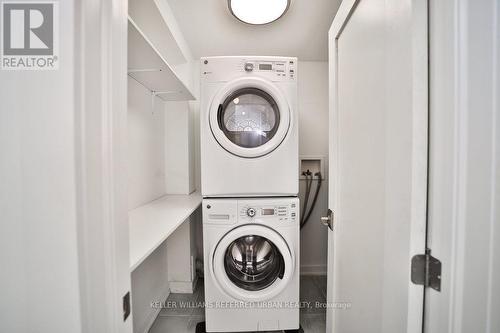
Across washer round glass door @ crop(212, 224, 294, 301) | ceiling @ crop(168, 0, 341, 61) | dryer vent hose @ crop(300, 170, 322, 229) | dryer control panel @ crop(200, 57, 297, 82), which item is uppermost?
ceiling @ crop(168, 0, 341, 61)

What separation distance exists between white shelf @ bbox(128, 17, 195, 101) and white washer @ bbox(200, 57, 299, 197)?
259 millimetres

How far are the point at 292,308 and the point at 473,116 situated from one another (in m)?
1.45

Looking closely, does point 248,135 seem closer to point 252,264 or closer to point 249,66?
point 249,66

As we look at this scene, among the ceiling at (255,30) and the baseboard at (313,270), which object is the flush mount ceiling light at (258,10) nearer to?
the ceiling at (255,30)

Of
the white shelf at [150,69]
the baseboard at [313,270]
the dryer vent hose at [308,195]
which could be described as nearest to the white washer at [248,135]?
the white shelf at [150,69]

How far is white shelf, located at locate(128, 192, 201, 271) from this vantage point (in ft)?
2.55

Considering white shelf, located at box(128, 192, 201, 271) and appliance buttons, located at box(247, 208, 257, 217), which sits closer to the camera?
white shelf, located at box(128, 192, 201, 271)

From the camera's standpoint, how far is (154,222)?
1081 millimetres

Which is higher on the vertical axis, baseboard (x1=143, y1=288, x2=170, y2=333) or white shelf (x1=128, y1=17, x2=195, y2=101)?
white shelf (x1=128, y1=17, x2=195, y2=101)

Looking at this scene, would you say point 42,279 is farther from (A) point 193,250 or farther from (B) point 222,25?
(B) point 222,25

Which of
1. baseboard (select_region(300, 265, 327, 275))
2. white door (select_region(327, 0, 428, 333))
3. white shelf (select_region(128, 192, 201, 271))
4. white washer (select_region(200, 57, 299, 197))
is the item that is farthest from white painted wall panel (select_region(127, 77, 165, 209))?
baseboard (select_region(300, 265, 327, 275))

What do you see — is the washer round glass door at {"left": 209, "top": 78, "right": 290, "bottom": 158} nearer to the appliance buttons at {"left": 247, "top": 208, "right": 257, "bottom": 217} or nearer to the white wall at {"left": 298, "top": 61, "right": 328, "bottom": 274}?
the appliance buttons at {"left": 247, "top": 208, "right": 257, "bottom": 217}

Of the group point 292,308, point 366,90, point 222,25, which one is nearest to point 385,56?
point 366,90

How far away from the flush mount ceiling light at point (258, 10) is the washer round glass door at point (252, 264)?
156 cm
